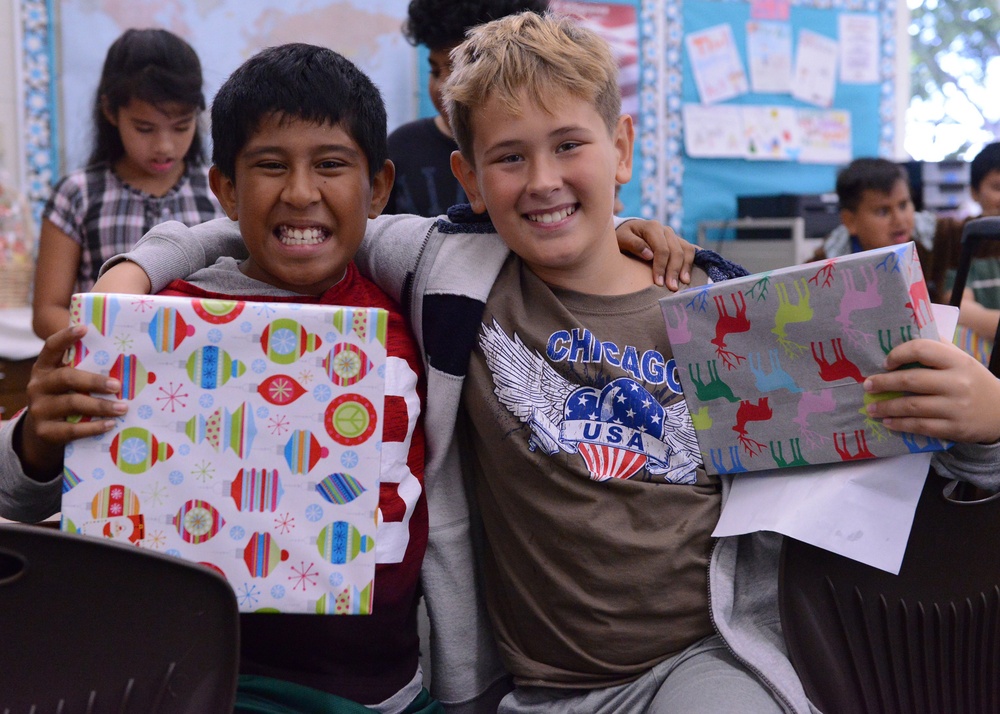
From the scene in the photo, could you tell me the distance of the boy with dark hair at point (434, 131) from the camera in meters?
1.70

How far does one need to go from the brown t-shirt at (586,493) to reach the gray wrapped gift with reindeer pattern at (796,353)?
2.7 inches

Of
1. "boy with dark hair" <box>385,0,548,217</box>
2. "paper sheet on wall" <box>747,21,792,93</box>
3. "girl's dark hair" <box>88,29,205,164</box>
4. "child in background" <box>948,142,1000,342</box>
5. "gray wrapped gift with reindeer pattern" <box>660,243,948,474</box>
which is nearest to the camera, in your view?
"gray wrapped gift with reindeer pattern" <box>660,243,948,474</box>

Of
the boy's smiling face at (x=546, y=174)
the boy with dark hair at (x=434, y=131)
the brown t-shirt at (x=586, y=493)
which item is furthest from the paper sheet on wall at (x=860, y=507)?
the boy with dark hair at (x=434, y=131)

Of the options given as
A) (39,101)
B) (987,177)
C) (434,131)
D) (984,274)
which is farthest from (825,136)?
(39,101)

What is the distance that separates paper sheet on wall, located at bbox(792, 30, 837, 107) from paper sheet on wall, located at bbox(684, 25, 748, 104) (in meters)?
0.37

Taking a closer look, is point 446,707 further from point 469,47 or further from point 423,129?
point 423,129

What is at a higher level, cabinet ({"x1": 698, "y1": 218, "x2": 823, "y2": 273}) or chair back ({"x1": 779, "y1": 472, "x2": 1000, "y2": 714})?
cabinet ({"x1": 698, "y1": 218, "x2": 823, "y2": 273})

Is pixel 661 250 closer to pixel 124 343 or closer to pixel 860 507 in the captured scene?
pixel 860 507

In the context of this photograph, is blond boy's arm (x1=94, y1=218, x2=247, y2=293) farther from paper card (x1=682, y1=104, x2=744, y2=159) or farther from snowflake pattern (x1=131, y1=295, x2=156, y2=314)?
paper card (x1=682, y1=104, x2=744, y2=159)

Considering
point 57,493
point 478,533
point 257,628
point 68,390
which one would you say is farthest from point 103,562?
point 478,533

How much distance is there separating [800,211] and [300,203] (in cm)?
383

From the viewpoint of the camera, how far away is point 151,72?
190 centimetres

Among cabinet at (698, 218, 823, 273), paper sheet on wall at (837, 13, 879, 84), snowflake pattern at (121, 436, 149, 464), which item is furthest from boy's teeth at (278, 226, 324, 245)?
paper sheet on wall at (837, 13, 879, 84)

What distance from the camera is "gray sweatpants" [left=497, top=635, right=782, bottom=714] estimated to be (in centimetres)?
98
